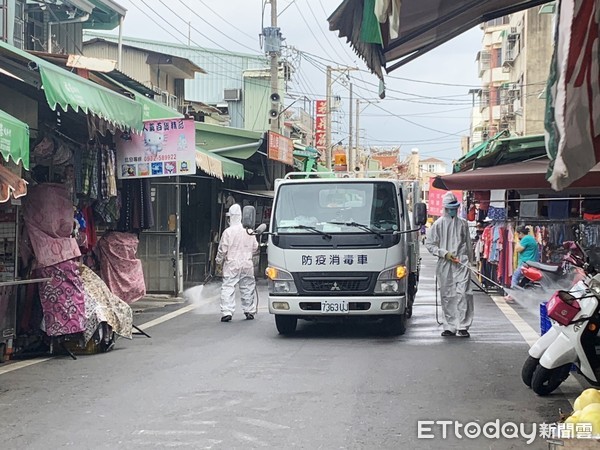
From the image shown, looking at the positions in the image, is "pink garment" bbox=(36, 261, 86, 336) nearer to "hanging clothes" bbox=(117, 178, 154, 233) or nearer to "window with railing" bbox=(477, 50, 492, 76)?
"hanging clothes" bbox=(117, 178, 154, 233)

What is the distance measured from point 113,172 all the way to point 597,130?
886 cm

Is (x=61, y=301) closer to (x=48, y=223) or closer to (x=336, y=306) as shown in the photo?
(x=48, y=223)

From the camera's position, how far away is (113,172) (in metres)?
11.8

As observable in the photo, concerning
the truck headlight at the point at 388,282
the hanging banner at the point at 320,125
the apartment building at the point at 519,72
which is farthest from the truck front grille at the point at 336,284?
the hanging banner at the point at 320,125

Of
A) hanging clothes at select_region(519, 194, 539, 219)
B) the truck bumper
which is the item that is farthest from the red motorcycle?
the truck bumper

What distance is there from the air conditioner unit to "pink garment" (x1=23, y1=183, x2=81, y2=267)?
24422mm

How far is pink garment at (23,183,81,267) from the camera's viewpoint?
9445mm

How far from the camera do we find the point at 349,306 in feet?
35.6

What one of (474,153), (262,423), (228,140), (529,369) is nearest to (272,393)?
(262,423)

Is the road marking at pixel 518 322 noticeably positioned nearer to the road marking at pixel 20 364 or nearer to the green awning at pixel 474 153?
the green awning at pixel 474 153

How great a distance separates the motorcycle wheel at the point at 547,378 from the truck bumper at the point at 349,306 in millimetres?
3513

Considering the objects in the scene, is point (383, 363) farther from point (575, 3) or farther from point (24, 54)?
point (575, 3)

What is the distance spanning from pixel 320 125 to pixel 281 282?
30430 millimetres

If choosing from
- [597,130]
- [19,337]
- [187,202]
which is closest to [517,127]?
[187,202]
